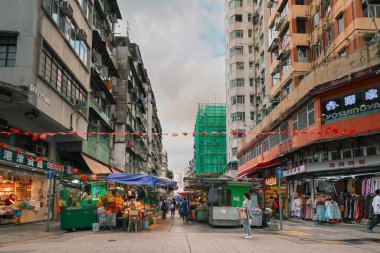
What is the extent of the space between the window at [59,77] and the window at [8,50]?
144cm

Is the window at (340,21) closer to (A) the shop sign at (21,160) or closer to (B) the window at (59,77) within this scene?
(B) the window at (59,77)

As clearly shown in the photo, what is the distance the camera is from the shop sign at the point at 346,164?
20.3m

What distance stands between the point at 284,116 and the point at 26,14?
1903 cm

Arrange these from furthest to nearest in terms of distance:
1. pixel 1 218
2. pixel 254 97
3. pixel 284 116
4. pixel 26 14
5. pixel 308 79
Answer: pixel 254 97, pixel 284 116, pixel 308 79, pixel 1 218, pixel 26 14

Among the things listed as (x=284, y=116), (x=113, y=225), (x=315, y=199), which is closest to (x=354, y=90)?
(x=315, y=199)

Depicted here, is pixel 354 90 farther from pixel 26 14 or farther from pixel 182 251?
pixel 26 14

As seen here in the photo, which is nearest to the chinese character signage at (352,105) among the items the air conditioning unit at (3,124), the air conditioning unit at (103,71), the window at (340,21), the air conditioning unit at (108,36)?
the window at (340,21)

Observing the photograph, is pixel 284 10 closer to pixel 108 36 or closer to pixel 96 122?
pixel 108 36

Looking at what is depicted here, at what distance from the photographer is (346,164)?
2164 centimetres

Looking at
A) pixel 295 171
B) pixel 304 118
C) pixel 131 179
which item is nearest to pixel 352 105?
pixel 304 118

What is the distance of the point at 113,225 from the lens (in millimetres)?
19250

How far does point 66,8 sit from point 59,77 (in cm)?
378

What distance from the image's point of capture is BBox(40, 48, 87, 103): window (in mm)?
20141

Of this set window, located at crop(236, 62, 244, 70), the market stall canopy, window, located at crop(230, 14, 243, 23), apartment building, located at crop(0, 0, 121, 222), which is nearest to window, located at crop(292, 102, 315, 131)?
the market stall canopy
